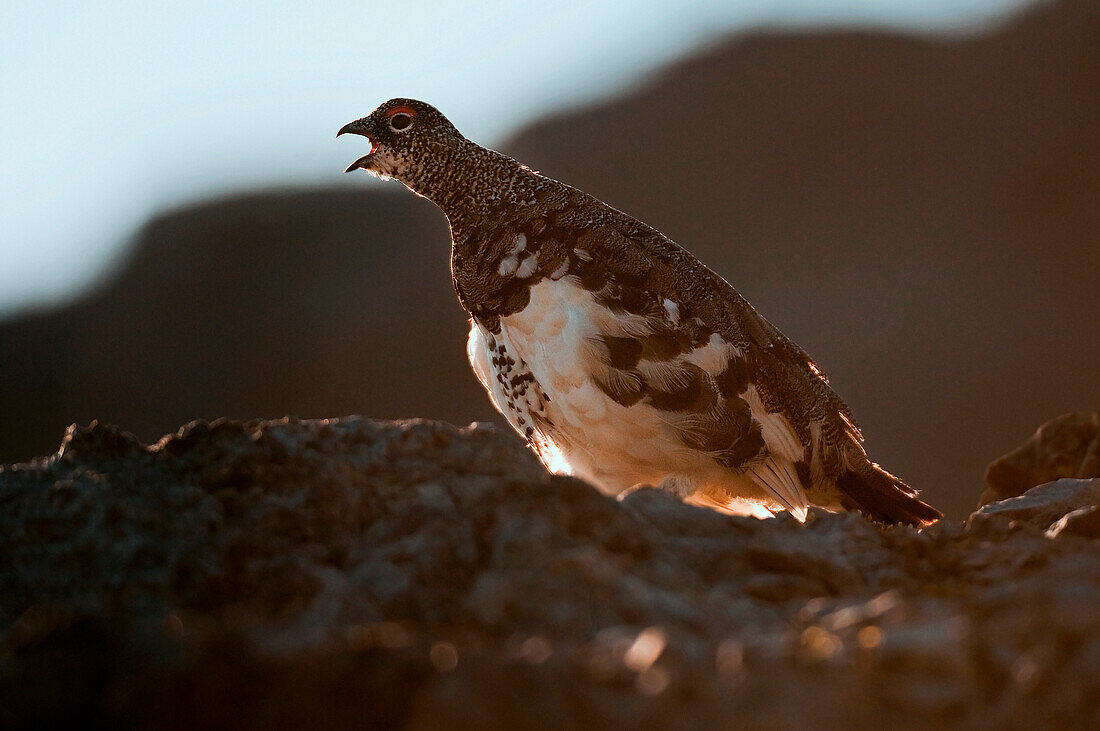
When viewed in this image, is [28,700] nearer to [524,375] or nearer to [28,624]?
[28,624]

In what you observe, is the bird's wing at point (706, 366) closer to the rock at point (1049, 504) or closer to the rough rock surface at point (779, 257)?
the rock at point (1049, 504)

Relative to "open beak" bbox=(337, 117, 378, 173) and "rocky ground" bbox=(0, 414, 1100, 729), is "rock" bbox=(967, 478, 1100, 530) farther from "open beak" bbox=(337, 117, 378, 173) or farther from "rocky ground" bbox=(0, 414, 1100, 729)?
"open beak" bbox=(337, 117, 378, 173)

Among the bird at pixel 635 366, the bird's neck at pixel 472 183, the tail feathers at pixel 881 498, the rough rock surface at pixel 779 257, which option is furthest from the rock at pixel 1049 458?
the rough rock surface at pixel 779 257

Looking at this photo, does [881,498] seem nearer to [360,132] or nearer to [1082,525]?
[1082,525]

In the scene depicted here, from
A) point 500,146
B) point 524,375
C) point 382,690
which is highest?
point 500,146

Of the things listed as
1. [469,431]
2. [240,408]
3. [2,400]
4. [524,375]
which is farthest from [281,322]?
[469,431]

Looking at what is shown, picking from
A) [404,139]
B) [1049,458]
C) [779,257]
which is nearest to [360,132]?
[404,139]
